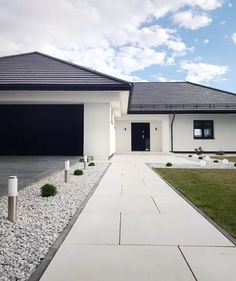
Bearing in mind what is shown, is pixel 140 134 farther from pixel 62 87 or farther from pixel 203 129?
pixel 62 87

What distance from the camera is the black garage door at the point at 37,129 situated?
15.6m

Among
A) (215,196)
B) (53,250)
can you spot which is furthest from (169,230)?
(215,196)

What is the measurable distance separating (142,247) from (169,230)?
2.40 ft

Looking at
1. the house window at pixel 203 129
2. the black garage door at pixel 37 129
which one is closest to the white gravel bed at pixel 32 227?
the black garage door at pixel 37 129

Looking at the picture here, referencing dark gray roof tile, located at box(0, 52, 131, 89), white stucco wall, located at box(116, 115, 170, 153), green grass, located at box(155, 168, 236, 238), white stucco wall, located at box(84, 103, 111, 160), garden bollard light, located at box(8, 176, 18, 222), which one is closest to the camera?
garden bollard light, located at box(8, 176, 18, 222)

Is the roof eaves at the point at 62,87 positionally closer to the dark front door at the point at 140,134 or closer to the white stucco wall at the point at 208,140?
the dark front door at the point at 140,134

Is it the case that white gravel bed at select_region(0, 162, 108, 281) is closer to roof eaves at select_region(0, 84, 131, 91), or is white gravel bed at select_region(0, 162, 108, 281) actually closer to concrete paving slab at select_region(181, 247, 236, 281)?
concrete paving slab at select_region(181, 247, 236, 281)

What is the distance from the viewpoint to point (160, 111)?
883 inches

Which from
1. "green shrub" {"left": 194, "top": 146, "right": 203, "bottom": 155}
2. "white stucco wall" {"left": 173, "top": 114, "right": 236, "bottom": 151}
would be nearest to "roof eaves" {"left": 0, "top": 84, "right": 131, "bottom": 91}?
"white stucco wall" {"left": 173, "top": 114, "right": 236, "bottom": 151}

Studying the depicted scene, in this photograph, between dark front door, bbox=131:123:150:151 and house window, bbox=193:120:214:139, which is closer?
house window, bbox=193:120:214:139

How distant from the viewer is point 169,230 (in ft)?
12.0

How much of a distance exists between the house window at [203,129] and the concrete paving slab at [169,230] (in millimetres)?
19191

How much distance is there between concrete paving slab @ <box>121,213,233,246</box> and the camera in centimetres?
326

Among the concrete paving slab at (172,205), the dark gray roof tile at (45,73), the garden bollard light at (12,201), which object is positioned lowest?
the concrete paving slab at (172,205)
